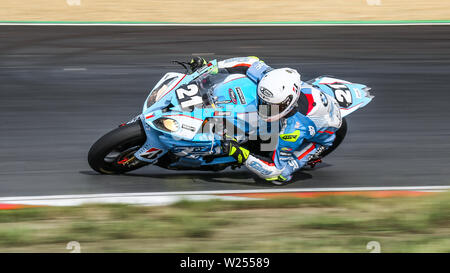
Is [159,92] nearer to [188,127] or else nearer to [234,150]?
[188,127]

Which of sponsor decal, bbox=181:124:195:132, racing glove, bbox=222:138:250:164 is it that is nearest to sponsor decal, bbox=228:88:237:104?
racing glove, bbox=222:138:250:164

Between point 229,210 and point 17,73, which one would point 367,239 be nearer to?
point 229,210

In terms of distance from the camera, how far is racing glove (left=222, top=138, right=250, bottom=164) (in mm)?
6348

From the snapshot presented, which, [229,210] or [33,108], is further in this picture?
[33,108]

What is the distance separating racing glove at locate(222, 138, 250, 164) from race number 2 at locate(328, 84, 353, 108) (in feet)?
4.30

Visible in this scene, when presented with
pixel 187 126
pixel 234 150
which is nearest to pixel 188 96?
pixel 187 126

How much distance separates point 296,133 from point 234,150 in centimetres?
71

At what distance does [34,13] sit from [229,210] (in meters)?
9.24

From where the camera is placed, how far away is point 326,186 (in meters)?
7.05

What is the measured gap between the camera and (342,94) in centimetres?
712

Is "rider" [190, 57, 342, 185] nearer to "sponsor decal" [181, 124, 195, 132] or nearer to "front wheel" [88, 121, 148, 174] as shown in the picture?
"sponsor decal" [181, 124, 195, 132]

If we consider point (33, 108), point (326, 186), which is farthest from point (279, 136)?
point (33, 108)

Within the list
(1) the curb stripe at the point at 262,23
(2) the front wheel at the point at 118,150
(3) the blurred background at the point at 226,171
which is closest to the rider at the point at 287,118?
(3) the blurred background at the point at 226,171

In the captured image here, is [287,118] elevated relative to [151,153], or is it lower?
elevated
